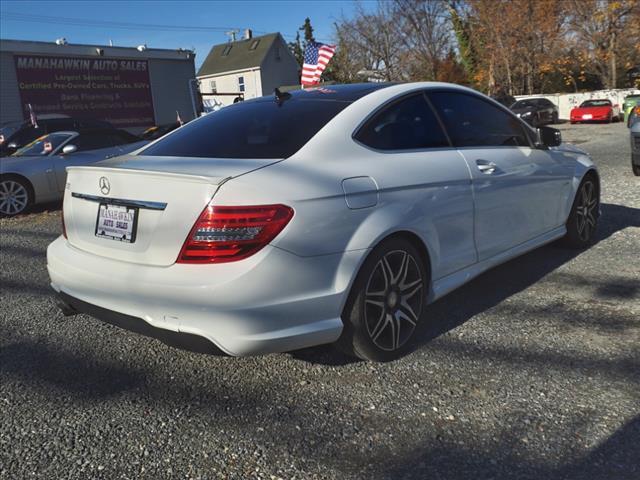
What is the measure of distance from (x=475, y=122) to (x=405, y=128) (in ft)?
2.70

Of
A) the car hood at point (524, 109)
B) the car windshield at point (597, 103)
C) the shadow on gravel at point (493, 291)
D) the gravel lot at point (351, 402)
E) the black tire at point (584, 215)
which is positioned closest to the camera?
the gravel lot at point (351, 402)

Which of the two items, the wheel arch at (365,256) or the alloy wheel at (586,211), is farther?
the alloy wheel at (586,211)

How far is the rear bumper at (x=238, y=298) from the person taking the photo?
2400 mm

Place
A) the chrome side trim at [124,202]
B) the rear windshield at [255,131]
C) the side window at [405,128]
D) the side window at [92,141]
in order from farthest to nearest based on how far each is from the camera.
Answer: the side window at [92,141] < the side window at [405,128] < the rear windshield at [255,131] < the chrome side trim at [124,202]

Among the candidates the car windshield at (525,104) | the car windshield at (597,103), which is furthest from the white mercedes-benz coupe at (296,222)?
the car windshield at (597,103)

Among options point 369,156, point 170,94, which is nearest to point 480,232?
point 369,156

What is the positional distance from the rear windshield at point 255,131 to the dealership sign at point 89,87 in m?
21.4

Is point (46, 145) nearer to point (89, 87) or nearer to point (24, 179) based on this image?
point (24, 179)

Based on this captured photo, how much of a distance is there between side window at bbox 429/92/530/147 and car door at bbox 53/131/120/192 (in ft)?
21.5

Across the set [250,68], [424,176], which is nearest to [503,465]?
[424,176]

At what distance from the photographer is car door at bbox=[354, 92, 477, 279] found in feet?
9.82

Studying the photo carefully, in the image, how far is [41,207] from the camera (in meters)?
9.53

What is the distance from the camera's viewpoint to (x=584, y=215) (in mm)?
5082

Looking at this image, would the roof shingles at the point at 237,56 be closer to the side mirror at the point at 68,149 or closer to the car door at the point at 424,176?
the side mirror at the point at 68,149
